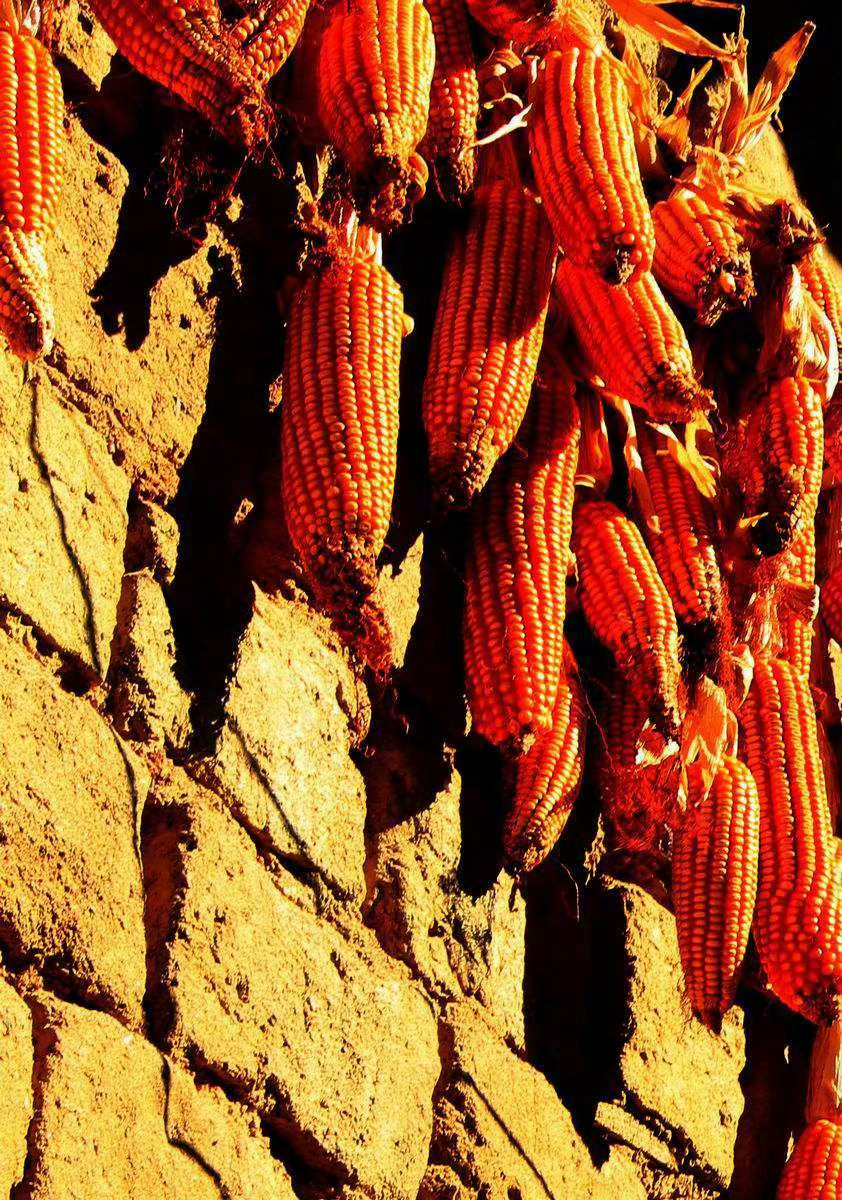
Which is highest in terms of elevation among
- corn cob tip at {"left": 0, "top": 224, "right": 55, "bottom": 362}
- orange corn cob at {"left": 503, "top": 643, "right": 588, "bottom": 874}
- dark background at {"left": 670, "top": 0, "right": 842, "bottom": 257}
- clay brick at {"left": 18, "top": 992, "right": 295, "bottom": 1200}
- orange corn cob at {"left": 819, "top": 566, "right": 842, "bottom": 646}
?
dark background at {"left": 670, "top": 0, "right": 842, "bottom": 257}

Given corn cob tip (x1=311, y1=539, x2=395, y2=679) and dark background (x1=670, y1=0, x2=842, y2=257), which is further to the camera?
dark background (x1=670, y1=0, x2=842, y2=257)

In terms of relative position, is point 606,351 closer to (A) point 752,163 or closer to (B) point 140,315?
(B) point 140,315

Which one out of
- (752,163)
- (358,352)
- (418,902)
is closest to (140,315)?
(358,352)

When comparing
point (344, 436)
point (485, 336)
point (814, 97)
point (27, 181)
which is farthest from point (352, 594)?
point (814, 97)

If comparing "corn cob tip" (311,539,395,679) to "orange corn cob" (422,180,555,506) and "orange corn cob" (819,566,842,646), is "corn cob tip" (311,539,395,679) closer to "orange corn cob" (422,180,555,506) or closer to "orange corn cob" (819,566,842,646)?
"orange corn cob" (422,180,555,506)

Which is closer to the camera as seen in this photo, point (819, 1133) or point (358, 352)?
point (358, 352)

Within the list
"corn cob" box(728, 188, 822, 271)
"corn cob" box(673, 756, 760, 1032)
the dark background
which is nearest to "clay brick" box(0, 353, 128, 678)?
"corn cob" box(673, 756, 760, 1032)

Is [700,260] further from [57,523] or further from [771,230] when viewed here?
[57,523]
